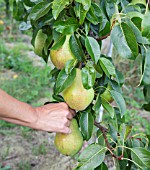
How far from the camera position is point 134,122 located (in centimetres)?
285

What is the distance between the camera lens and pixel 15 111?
3.28 ft

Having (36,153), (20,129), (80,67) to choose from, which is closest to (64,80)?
(80,67)

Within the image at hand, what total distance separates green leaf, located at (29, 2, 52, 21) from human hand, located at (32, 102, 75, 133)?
0.27 m

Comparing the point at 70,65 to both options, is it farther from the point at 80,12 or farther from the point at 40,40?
the point at 40,40

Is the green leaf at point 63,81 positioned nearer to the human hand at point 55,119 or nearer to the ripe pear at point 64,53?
the ripe pear at point 64,53

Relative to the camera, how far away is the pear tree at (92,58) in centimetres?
86

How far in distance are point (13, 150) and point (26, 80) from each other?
118 centimetres

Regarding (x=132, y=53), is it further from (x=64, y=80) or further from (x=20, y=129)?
(x=20, y=129)

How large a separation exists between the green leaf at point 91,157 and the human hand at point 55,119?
0.13m

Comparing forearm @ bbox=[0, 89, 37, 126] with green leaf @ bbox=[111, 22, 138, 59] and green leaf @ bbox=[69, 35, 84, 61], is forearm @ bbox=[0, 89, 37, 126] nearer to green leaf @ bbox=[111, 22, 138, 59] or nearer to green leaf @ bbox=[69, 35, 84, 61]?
green leaf @ bbox=[69, 35, 84, 61]

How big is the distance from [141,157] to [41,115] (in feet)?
1.04

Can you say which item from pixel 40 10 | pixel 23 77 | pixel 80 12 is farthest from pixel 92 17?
pixel 23 77

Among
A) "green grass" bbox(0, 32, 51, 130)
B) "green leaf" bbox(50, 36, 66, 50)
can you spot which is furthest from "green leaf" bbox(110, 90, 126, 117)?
"green grass" bbox(0, 32, 51, 130)

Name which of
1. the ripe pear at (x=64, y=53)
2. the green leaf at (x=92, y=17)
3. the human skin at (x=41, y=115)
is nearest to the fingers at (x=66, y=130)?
the human skin at (x=41, y=115)
